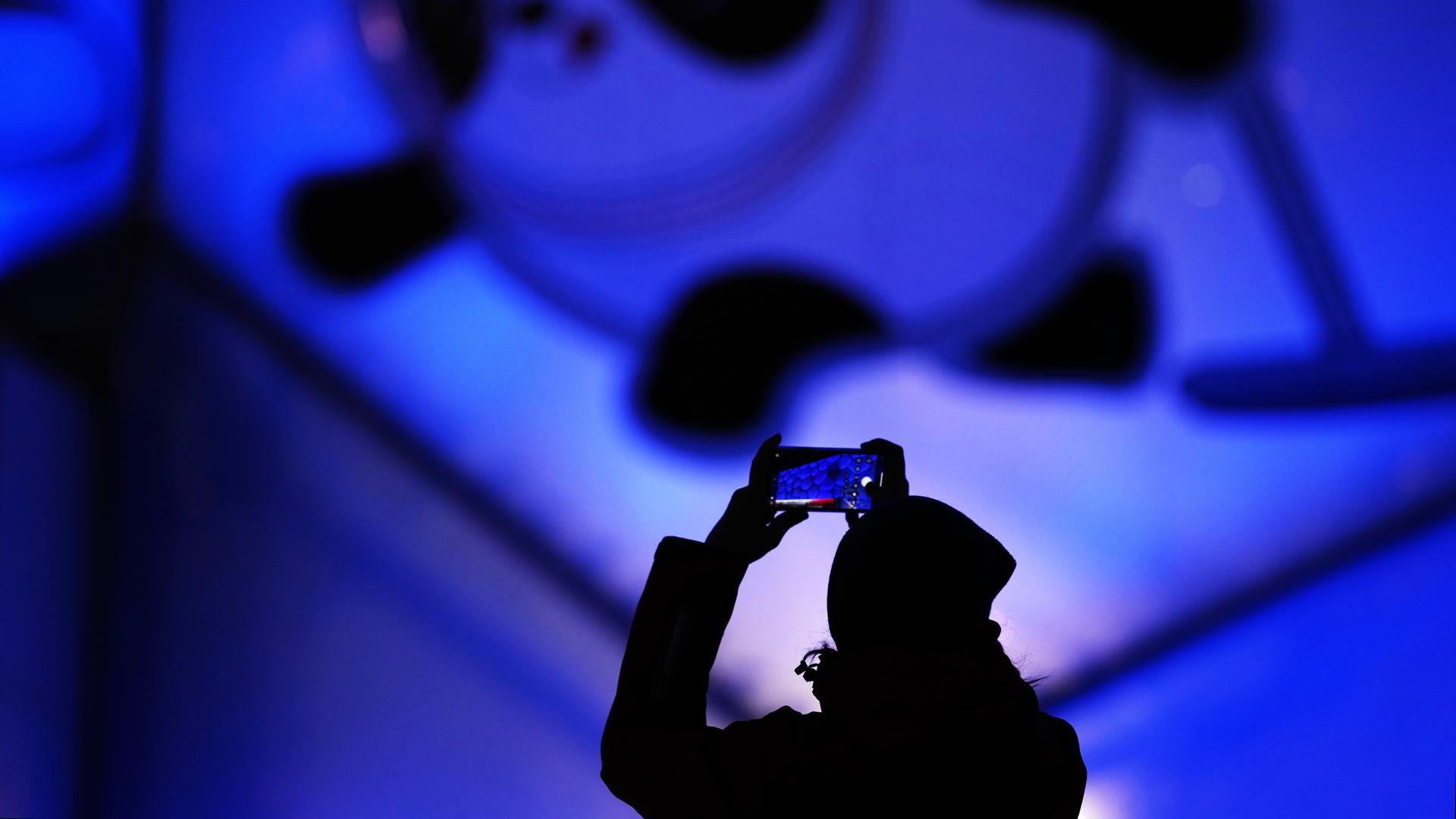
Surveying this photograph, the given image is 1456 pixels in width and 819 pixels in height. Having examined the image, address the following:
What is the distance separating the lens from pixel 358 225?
134 cm

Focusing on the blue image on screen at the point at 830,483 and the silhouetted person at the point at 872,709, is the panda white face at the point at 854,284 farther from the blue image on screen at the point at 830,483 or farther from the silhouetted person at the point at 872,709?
the silhouetted person at the point at 872,709

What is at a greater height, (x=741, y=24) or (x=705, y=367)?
(x=741, y=24)

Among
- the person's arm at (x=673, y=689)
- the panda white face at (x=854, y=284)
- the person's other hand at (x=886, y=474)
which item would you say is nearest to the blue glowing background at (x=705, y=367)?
the panda white face at (x=854, y=284)

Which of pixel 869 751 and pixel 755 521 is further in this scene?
pixel 755 521

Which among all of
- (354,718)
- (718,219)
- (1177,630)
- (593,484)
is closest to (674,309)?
(718,219)

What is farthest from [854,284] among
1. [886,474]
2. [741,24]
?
[886,474]

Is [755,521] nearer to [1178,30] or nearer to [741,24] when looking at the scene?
[741,24]

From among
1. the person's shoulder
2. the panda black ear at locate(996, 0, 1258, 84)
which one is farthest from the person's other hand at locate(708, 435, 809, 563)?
the panda black ear at locate(996, 0, 1258, 84)

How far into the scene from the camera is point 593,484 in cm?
133

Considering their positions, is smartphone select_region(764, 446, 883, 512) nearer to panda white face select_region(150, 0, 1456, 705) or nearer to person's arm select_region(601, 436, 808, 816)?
person's arm select_region(601, 436, 808, 816)

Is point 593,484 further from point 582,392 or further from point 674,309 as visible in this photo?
point 674,309

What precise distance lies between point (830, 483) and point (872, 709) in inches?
12.4

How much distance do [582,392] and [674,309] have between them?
0.49ft

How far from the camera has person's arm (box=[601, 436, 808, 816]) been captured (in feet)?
2.09
